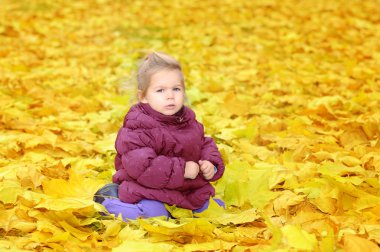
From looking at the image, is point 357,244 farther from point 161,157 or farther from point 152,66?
point 152,66

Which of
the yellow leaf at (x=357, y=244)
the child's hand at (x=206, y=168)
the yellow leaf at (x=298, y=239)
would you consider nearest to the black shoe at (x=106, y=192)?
the child's hand at (x=206, y=168)

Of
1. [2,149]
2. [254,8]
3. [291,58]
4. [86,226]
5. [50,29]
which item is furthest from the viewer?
[254,8]

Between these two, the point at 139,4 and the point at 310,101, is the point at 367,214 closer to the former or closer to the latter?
the point at 310,101

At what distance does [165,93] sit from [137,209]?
0.57 m

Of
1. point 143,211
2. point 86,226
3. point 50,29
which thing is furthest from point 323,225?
point 50,29

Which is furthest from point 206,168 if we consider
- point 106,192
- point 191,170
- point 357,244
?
point 357,244

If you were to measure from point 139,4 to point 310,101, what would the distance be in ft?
20.7

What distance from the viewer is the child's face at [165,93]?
2.64 metres

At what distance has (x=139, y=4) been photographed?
10180 mm

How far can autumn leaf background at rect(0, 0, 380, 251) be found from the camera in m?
2.36

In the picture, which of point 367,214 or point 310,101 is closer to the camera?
point 367,214

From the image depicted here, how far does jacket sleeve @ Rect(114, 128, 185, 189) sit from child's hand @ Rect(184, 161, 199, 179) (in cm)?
5

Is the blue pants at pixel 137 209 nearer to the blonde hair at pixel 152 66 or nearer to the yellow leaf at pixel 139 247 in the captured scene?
the yellow leaf at pixel 139 247

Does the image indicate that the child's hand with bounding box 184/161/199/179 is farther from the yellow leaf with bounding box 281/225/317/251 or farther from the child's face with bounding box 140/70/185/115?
the yellow leaf with bounding box 281/225/317/251
